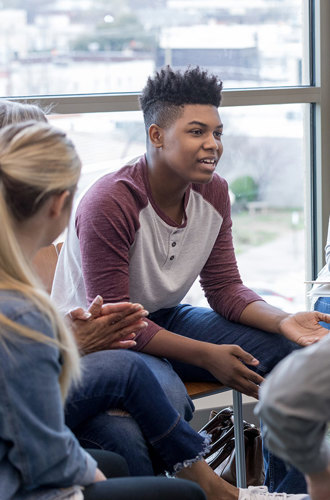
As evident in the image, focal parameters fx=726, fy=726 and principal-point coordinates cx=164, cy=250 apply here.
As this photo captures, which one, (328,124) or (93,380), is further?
(328,124)

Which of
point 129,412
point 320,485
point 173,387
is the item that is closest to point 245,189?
point 173,387

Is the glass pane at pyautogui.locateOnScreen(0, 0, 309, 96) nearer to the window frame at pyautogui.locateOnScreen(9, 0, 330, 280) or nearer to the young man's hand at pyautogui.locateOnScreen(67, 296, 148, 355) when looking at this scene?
the window frame at pyautogui.locateOnScreen(9, 0, 330, 280)

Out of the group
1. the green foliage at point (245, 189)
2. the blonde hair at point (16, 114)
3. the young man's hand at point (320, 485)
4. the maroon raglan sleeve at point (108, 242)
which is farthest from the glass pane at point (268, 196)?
the young man's hand at point (320, 485)

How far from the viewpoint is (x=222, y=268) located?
2.27 m

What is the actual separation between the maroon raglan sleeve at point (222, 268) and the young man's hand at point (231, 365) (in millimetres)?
277

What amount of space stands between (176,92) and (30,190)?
36.8 inches

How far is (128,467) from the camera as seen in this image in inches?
Result: 63.6

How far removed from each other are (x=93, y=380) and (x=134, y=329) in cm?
20

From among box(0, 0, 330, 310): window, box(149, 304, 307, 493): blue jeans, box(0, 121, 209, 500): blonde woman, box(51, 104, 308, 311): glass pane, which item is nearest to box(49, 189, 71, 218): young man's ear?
box(0, 121, 209, 500): blonde woman

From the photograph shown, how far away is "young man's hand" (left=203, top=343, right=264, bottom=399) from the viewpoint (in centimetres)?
192

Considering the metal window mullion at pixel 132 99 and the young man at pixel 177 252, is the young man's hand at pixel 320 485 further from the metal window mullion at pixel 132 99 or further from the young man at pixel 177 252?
the metal window mullion at pixel 132 99

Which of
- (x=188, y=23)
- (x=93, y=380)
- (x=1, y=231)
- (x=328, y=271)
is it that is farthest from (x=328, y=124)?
(x=1, y=231)

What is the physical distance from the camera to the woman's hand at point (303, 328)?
2047mm

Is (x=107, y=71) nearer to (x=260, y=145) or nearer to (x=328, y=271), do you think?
(x=260, y=145)
